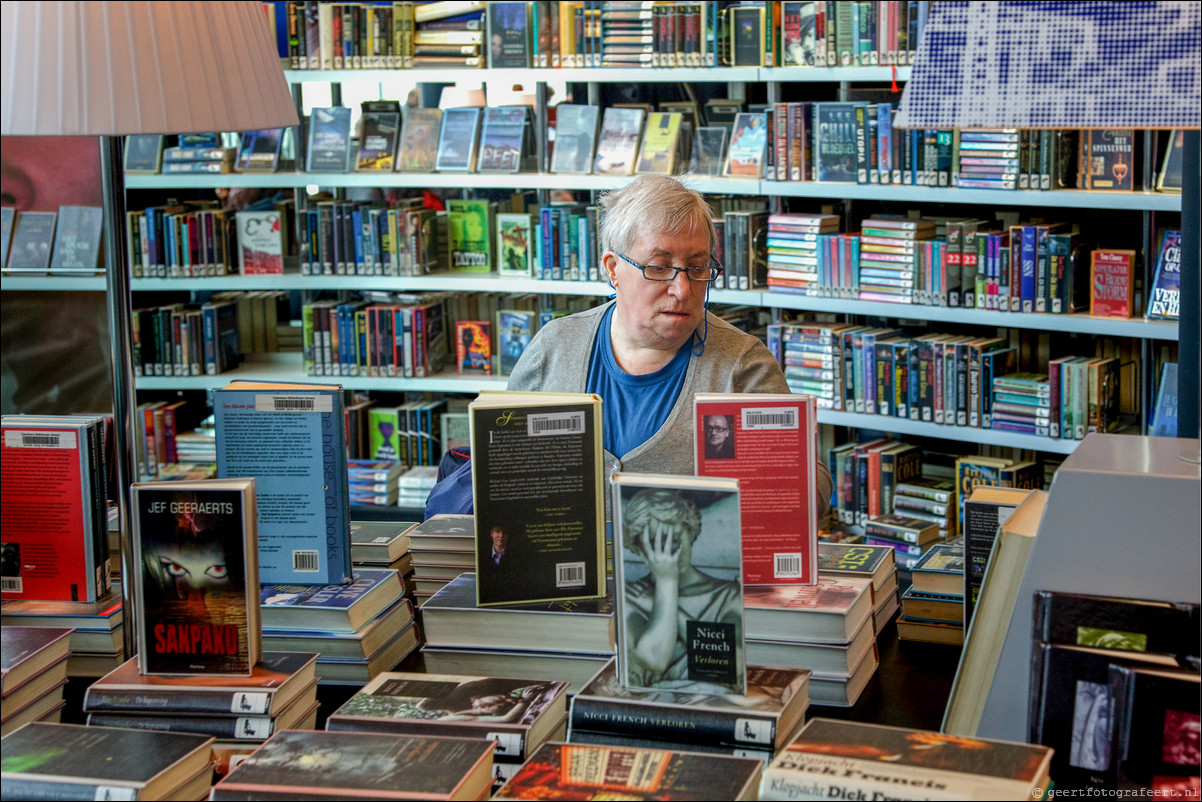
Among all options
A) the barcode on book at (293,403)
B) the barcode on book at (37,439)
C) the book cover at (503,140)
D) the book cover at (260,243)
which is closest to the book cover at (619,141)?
the book cover at (503,140)

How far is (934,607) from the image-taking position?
1730mm

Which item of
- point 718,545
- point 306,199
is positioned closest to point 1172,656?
point 718,545

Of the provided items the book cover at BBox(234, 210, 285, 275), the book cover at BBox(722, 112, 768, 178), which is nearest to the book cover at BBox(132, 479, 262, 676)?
the book cover at BBox(722, 112, 768, 178)

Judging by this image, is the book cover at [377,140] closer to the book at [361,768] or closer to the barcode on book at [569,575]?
the barcode on book at [569,575]

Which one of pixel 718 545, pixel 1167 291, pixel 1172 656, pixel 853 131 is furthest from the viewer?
pixel 853 131

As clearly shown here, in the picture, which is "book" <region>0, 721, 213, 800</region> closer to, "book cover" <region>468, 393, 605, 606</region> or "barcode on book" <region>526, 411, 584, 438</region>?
"book cover" <region>468, 393, 605, 606</region>

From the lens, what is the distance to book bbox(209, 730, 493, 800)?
115 cm

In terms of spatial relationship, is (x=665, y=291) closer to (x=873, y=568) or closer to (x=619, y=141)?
(x=873, y=568)

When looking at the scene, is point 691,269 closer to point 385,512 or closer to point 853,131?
point 853,131

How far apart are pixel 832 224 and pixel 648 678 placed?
3.22m

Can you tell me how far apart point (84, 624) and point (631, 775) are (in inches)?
33.5

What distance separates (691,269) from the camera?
2.47 meters

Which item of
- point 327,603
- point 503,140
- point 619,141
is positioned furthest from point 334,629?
point 503,140

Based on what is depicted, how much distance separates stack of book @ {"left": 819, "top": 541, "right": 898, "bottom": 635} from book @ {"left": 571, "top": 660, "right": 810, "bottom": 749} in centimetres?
36
